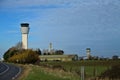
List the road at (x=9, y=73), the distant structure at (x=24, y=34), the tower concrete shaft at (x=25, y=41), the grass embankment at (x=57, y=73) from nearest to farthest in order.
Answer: the grass embankment at (x=57, y=73) < the road at (x=9, y=73) < the tower concrete shaft at (x=25, y=41) < the distant structure at (x=24, y=34)

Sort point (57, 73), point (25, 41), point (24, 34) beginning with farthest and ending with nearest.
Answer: point (24, 34)
point (25, 41)
point (57, 73)

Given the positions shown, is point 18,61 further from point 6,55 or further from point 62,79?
point 62,79

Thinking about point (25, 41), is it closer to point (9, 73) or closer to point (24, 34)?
point (24, 34)

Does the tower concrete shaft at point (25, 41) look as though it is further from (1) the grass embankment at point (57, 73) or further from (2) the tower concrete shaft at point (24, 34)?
(1) the grass embankment at point (57, 73)

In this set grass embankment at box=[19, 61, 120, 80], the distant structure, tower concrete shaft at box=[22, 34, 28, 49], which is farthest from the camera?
the distant structure

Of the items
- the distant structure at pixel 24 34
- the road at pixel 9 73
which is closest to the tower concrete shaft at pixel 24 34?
the distant structure at pixel 24 34

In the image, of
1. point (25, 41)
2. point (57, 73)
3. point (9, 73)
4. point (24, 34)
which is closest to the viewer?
point (57, 73)

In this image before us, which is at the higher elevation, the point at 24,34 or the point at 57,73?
the point at 24,34

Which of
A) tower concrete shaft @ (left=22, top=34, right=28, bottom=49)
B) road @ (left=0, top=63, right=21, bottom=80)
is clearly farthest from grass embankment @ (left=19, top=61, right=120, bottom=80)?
tower concrete shaft @ (left=22, top=34, right=28, bottom=49)

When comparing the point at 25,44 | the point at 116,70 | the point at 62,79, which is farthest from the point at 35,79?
the point at 25,44

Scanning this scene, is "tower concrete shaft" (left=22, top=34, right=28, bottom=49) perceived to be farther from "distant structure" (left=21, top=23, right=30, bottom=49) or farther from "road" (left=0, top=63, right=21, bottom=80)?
"road" (left=0, top=63, right=21, bottom=80)

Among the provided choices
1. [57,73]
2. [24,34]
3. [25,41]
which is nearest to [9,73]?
[57,73]

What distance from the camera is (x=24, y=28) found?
180 meters

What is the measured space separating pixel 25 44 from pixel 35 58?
4026 centimetres
